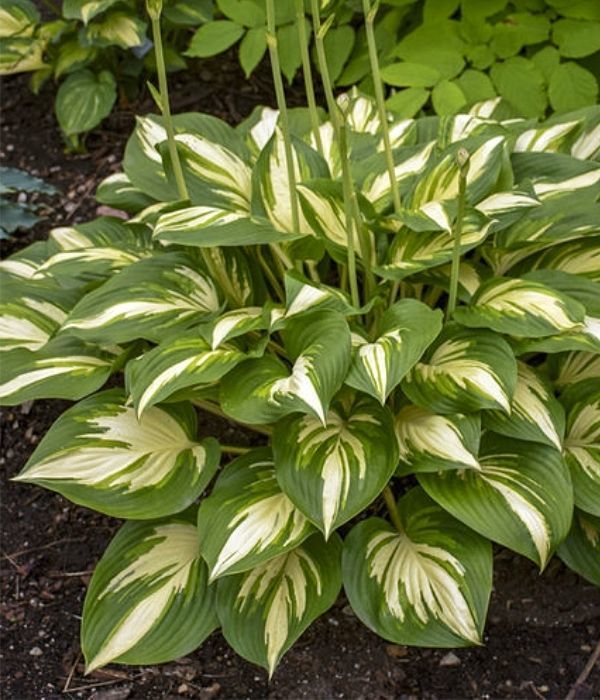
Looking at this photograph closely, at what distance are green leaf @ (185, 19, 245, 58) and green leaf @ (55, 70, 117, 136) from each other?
471 millimetres

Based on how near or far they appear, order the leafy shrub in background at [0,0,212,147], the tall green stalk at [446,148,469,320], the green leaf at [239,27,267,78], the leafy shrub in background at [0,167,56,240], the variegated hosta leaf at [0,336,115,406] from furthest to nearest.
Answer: the leafy shrub in background at [0,0,212,147]
the leafy shrub in background at [0,167,56,240]
the green leaf at [239,27,267,78]
the variegated hosta leaf at [0,336,115,406]
the tall green stalk at [446,148,469,320]

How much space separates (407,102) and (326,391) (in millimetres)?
1195

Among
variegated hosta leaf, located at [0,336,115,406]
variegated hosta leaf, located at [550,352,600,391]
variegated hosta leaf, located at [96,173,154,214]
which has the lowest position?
variegated hosta leaf, located at [550,352,600,391]

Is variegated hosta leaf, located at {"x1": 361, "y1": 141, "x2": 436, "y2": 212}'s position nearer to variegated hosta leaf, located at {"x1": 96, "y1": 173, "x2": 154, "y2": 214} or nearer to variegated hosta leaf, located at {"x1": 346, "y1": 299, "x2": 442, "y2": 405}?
variegated hosta leaf, located at {"x1": 346, "y1": 299, "x2": 442, "y2": 405}

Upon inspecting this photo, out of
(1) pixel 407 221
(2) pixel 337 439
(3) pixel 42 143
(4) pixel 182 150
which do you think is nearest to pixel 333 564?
(2) pixel 337 439

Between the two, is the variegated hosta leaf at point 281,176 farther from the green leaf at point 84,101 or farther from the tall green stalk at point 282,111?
the green leaf at point 84,101

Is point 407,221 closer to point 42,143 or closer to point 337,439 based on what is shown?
point 337,439

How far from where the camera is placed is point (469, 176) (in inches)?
86.0

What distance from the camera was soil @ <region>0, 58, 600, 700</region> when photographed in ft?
6.77

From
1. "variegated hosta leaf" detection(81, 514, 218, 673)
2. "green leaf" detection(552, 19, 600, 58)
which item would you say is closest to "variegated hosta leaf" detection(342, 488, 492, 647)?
"variegated hosta leaf" detection(81, 514, 218, 673)

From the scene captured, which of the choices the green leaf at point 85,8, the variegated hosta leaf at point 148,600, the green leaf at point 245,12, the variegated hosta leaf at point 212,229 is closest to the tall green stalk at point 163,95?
the variegated hosta leaf at point 212,229

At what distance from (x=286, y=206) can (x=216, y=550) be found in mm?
813

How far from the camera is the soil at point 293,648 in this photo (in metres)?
2.06

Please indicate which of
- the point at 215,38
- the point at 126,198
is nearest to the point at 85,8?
the point at 215,38
